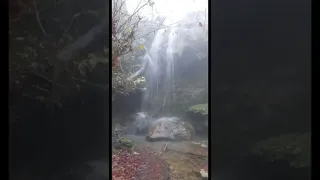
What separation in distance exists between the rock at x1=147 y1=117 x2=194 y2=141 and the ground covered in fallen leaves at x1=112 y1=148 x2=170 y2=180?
0.13m

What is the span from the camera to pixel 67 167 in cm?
179

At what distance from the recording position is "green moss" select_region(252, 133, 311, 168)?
4.17 feet

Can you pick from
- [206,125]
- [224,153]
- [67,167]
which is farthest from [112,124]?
[224,153]

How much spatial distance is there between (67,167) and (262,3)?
1.48 metres

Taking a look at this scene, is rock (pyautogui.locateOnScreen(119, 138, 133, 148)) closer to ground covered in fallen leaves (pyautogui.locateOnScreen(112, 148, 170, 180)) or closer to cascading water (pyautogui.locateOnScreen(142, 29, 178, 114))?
ground covered in fallen leaves (pyautogui.locateOnScreen(112, 148, 170, 180))

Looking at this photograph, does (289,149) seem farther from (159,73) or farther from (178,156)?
(159,73)

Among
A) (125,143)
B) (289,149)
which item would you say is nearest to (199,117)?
(125,143)

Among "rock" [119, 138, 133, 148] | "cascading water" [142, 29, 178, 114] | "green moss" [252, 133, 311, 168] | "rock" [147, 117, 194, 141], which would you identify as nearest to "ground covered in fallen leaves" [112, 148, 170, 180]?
"rock" [119, 138, 133, 148]

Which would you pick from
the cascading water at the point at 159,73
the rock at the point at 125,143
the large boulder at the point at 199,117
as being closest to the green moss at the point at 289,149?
the large boulder at the point at 199,117

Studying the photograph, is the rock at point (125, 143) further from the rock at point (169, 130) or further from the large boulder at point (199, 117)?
the large boulder at point (199, 117)

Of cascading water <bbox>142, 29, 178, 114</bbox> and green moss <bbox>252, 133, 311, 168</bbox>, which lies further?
cascading water <bbox>142, 29, 178, 114</bbox>

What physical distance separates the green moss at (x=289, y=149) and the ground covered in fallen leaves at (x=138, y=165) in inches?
29.6

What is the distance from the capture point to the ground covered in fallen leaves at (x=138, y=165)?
207cm

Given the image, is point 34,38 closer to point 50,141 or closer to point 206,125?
point 50,141
